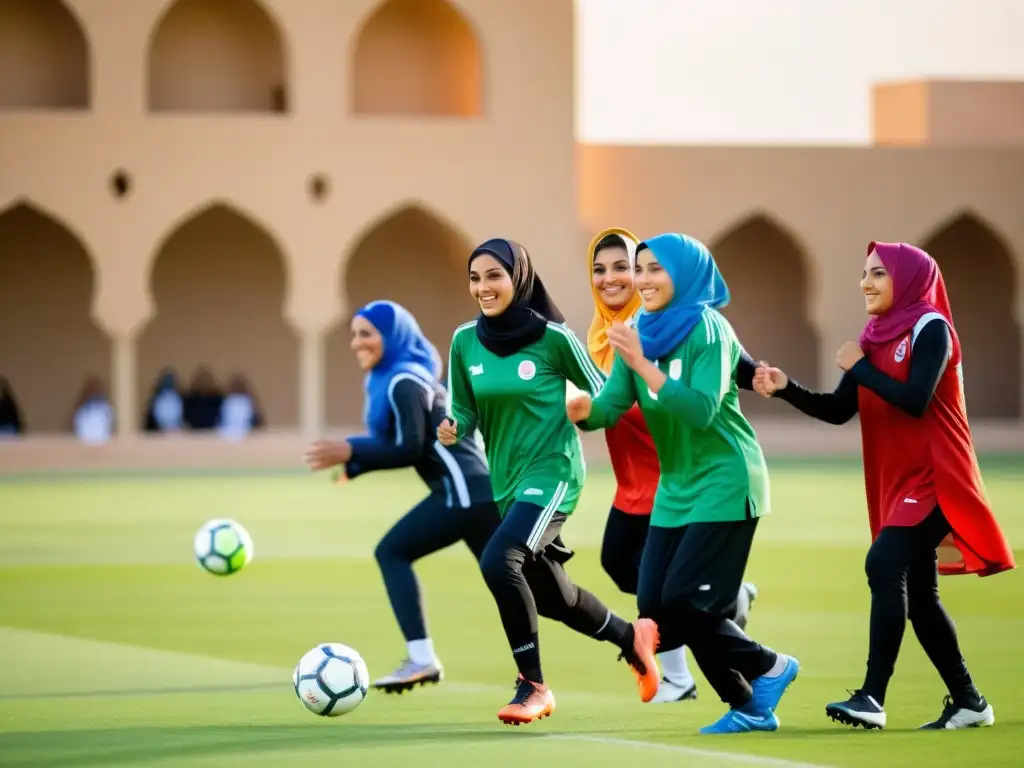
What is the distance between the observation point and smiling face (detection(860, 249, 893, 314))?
789 cm

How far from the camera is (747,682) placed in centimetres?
757

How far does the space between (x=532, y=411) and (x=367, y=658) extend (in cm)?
258

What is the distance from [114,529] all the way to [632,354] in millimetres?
11997

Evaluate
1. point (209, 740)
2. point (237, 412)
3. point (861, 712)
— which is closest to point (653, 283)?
point (861, 712)

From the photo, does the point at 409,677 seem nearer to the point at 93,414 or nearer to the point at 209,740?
the point at 209,740

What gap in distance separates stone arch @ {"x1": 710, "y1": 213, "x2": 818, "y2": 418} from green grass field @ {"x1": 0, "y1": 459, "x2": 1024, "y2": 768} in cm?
1858

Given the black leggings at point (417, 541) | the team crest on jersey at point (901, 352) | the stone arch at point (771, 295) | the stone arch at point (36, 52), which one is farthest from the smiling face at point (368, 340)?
the stone arch at point (771, 295)

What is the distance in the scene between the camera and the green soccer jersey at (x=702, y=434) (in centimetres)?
740

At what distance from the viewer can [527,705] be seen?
793 centimetres

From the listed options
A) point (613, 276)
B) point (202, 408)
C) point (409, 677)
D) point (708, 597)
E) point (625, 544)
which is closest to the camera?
point (708, 597)

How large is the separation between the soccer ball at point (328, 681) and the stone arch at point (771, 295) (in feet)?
100.0

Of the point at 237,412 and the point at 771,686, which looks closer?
the point at 771,686

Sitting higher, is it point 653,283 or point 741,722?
point 653,283

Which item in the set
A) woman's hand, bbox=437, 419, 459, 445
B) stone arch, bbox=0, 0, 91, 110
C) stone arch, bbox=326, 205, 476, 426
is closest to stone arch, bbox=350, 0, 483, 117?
stone arch, bbox=326, 205, 476, 426
